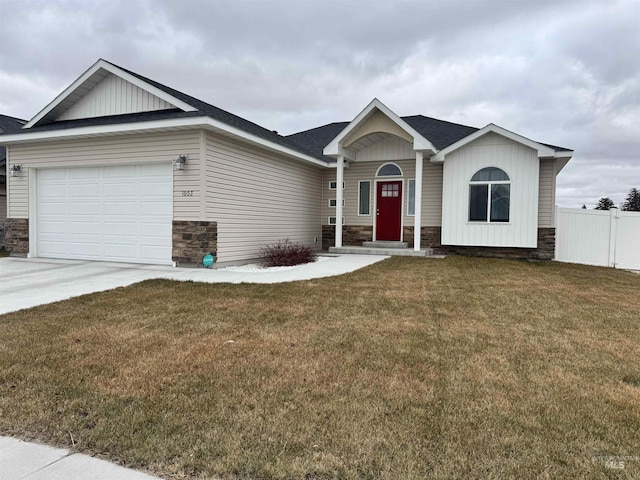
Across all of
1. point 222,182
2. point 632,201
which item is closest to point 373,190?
point 222,182

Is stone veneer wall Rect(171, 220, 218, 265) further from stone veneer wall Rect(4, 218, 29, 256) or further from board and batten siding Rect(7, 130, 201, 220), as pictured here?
stone veneer wall Rect(4, 218, 29, 256)

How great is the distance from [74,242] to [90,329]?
25.1 feet

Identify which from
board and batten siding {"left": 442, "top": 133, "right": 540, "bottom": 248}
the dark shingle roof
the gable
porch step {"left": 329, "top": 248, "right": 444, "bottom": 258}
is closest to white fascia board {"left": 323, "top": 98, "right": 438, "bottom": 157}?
the gable

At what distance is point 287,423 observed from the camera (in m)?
2.62

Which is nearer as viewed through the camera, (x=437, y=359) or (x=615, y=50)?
(x=437, y=359)

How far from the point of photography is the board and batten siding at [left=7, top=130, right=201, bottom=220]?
956cm

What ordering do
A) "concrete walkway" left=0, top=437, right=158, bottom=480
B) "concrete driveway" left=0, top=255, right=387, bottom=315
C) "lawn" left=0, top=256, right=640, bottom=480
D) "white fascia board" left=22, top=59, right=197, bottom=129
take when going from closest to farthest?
"concrete walkway" left=0, top=437, right=158, bottom=480, "lawn" left=0, top=256, right=640, bottom=480, "concrete driveway" left=0, top=255, right=387, bottom=315, "white fascia board" left=22, top=59, right=197, bottom=129

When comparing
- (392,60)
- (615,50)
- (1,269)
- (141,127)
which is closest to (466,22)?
(392,60)

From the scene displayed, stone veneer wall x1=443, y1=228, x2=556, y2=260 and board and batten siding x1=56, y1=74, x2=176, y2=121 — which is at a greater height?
board and batten siding x1=56, y1=74, x2=176, y2=121

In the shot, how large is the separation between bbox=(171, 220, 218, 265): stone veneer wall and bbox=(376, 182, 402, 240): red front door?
6827 millimetres

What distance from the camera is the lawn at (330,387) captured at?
227cm

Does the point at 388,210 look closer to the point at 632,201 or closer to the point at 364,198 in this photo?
the point at 364,198

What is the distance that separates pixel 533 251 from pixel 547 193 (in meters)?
1.82

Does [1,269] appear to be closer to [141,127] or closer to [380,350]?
[141,127]
